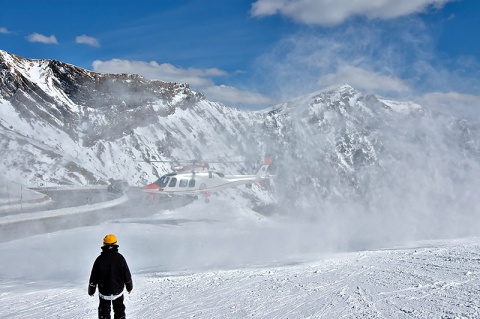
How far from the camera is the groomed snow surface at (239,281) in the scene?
950 cm

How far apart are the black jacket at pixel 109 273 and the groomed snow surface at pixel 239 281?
2.17m

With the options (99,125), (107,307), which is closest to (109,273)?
(107,307)

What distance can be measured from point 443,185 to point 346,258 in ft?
129

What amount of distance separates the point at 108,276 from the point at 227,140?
10037 centimetres

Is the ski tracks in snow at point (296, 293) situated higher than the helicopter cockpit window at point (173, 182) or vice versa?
the helicopter cockpit window at point (173, 182)

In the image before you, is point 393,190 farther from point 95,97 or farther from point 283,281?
point 95,97

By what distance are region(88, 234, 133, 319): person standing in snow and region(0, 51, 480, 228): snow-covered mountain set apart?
41020 millimetres

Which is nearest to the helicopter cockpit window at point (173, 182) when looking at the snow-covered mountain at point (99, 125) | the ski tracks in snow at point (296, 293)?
the ski tracks in snow at point (296, 293)

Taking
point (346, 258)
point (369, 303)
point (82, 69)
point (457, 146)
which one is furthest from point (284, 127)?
point (82, 69)

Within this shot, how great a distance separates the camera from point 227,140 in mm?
107750

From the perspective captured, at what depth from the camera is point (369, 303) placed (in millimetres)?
9562

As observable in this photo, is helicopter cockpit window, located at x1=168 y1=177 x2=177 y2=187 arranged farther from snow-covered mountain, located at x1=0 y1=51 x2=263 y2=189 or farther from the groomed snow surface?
snow-covered mountain, located at x1=0 y1=51 x2=263 y2=189

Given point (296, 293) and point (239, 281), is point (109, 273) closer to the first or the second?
point (296, 293)

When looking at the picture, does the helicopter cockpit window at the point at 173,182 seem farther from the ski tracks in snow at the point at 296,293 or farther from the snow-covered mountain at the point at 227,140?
the snow-covered mountain at the point at 227,140
